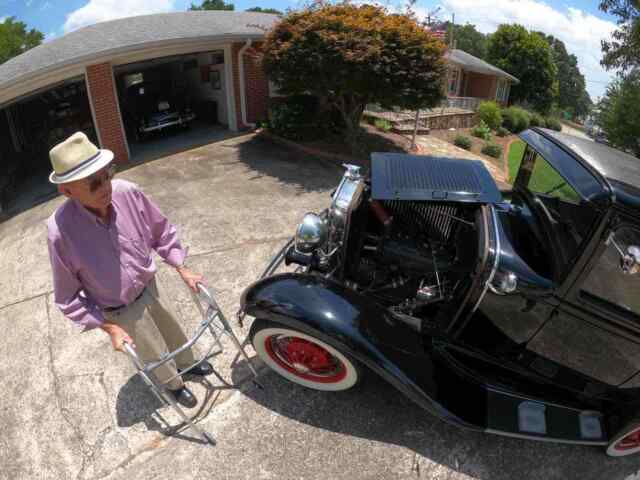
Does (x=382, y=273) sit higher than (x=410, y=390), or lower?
higher

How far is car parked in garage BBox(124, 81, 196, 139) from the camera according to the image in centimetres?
1028

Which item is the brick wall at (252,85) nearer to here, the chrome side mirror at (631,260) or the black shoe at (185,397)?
the black shoe at (185,397)

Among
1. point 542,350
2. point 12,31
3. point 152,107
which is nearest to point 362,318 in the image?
point 542,350

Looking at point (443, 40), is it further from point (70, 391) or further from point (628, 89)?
point (70, 391)

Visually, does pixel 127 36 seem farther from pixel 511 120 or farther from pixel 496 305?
pixel 511 120

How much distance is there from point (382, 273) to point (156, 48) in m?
8.15

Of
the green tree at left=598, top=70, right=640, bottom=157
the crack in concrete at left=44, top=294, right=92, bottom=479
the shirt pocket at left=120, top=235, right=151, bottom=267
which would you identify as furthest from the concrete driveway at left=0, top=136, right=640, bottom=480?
the green tree at left=598, top=70, right=640, bottom=157

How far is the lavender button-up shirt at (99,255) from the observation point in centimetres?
219

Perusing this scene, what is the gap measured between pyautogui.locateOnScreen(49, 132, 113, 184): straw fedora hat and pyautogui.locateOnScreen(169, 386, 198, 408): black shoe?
1805mm

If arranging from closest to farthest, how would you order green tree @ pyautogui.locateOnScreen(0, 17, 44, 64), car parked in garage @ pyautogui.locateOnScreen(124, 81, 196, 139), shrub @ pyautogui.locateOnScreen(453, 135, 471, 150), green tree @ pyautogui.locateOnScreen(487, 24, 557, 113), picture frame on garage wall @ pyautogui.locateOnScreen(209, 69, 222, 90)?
car parked in garage @ pyautogui.locateOnScreen(124, 81, 196, 139) < picture frame on garage wall @ pyautogui.locateOnScreen(209, 69, 222, 90) < shrub @ pyautogui.locateOnScreen(453, 135, 471, 150) < green tree @ pyautogui.locateOnScreen(487, 24, 557, 113) < green tree @ pyautogui.locateOnScreen(0, 17, 44, 64)

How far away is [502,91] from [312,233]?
33.8 m

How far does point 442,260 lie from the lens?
3111 millimetres

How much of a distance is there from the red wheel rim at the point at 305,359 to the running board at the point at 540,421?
1.05m

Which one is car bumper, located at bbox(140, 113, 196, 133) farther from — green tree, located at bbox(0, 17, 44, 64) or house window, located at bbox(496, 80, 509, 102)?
green tree, located at bbox(0, 17, 44, 64)
